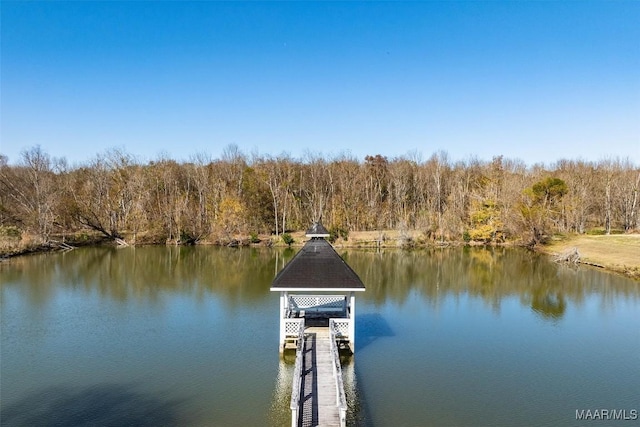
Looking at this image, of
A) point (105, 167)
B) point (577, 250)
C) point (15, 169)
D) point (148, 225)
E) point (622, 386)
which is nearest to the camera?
point (622, 386)

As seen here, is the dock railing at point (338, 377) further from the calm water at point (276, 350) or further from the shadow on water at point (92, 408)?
the shadow on water at point (92, 408)

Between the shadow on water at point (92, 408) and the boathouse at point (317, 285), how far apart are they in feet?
14.3

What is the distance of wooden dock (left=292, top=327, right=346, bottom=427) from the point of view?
901 cm

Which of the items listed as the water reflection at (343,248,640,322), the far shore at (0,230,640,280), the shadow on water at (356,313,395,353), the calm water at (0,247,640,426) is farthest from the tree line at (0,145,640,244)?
the shadow on water at (356,313,395,353)

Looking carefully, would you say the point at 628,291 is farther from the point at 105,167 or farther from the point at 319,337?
the point at 105,167

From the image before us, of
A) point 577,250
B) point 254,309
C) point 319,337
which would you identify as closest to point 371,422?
point 319,337

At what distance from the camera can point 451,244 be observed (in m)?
44.1

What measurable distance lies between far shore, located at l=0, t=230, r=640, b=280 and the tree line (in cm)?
101

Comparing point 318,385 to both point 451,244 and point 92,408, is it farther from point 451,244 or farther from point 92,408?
point 451,244

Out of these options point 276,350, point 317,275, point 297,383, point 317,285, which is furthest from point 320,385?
point 276,350

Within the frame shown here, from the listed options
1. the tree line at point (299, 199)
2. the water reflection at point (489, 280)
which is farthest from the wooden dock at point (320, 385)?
the tree line at point (299, 199)

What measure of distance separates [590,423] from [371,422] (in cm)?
513

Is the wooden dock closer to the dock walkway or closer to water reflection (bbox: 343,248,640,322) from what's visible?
the dock walkway

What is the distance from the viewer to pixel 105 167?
49188 mm
